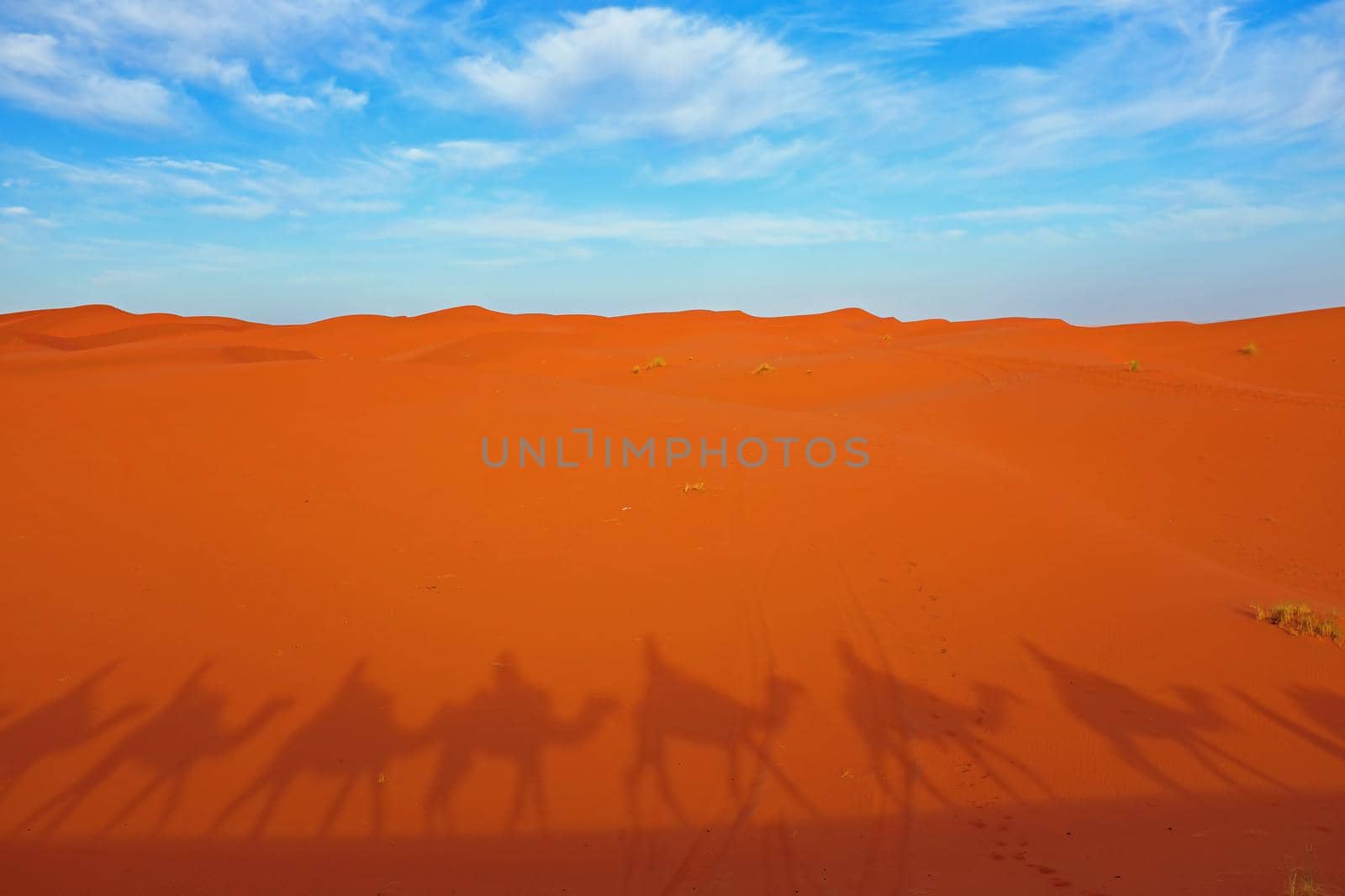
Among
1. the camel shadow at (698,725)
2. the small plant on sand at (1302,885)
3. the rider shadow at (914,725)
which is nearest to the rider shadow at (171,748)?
the camel shadow at (698,725)

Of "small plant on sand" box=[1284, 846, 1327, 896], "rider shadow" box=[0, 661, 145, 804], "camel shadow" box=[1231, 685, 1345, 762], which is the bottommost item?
"rider shadow" box=[0, 661, 145, 804]

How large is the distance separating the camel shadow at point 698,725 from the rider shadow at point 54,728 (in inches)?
129

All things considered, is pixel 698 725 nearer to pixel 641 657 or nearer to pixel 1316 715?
pixel 641 657

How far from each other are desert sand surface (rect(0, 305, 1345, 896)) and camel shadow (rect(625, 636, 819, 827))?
3 centimetres

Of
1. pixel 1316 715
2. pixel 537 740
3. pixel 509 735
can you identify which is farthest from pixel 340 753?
pixel 1316 715

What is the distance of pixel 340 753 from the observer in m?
4.99

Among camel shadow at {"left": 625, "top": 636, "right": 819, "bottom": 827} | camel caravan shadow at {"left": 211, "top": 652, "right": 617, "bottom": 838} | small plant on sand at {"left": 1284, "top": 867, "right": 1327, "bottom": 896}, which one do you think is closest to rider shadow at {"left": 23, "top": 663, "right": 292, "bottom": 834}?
camel caravan shadow at {"left": 211, "top": 652, "right": 617, "bottom": 838}

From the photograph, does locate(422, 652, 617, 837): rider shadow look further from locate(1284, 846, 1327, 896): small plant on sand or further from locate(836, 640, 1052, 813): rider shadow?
locate(1284, 846, 1327, 896): small plant on sand

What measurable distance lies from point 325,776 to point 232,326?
57189 millimetres

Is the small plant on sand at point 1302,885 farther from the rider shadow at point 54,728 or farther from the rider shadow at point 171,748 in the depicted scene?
the rider shadow at point 54,728

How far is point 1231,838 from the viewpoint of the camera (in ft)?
13.0

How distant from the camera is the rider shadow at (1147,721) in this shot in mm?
4668

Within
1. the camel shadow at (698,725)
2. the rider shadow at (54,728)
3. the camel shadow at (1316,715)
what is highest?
the camel shadow at (1316,715)

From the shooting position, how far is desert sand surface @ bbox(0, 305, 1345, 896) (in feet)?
13.6
